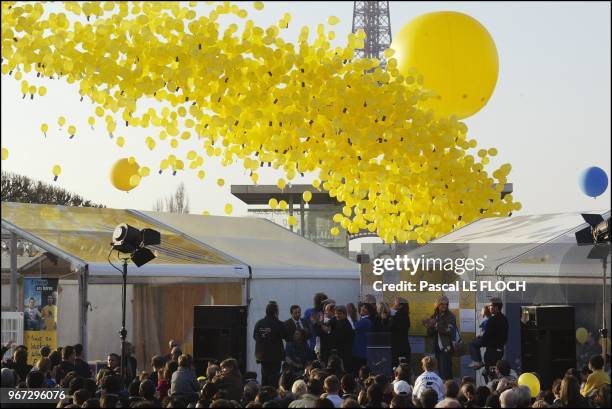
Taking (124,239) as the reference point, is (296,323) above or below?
below

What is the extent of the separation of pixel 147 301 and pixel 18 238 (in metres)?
2.34

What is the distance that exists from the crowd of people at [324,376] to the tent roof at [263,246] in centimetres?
161

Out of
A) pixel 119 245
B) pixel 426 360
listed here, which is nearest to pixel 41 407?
pixel 119 245

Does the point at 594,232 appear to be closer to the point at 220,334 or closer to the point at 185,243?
the point at 220,334

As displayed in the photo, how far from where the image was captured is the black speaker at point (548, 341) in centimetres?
923

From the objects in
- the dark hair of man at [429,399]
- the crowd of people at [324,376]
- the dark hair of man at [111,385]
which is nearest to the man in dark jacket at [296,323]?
the crowd of people at [324,376]

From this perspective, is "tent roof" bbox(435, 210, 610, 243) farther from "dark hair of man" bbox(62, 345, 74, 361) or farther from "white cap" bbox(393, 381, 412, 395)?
"dark hair of man" bbox(62, 345, 74, 361)

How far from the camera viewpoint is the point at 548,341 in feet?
30.3

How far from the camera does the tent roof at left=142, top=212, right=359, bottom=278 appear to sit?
13.5 m

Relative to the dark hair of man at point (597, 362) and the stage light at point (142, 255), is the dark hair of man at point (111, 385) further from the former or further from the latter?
the dark hair of man at point (597, 362)

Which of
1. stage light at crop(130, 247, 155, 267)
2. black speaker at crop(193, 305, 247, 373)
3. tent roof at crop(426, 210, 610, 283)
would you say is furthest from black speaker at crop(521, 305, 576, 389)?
stage light at crop(130, 247, 155, 267)

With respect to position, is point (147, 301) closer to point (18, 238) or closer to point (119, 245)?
point (18, 238)

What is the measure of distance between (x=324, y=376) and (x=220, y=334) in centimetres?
319

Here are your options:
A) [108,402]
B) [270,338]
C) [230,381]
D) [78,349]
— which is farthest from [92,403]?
[270,338]
